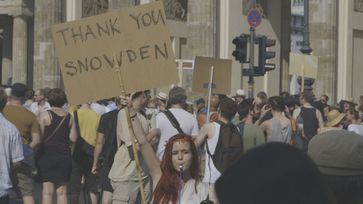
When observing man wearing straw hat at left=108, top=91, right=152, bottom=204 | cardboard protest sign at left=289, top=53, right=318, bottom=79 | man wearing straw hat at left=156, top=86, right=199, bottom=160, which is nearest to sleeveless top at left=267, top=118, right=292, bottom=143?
man wearing straw hat at left=156, top=86, right=199, bottom=160

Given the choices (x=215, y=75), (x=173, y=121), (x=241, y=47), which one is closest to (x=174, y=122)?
(x=173, y=121)

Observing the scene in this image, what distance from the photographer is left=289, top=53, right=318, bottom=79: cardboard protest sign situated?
21.3 m

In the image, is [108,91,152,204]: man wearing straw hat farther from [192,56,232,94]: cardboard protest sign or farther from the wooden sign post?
[192,56,232,94]: cardboard protest sign

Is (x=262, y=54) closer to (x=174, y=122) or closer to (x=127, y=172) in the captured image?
(x=174, y=122)

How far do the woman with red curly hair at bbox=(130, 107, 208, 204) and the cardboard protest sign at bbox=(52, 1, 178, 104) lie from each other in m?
1.06

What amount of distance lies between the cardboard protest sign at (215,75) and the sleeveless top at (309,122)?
219cm

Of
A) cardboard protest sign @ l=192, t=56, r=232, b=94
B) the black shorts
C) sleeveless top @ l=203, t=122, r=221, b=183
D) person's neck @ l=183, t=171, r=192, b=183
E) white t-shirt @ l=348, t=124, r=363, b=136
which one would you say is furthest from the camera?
white t-shirt @ l=348, t=124, r=363, b=136

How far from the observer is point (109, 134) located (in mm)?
10531

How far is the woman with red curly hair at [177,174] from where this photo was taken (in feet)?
19.2

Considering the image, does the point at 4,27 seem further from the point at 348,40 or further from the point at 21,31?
the point at 348,40

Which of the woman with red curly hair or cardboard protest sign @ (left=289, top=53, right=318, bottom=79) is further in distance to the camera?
cardboard protest sign @ (left=289, top=53, right=318, bottom=79)

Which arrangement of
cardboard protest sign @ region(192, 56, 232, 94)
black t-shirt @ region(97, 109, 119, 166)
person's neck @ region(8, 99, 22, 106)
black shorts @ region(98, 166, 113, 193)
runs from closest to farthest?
black t-shirt @ region(97, 109, 119, 166), black shorts @ region(98, 166, 113, 193), person's neck @ region(8, 99, 22, 106), cardboard protest sign @ region(192, 56, 232, 94)

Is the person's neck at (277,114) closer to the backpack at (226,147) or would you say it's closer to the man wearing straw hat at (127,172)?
the backpack at (226,147)

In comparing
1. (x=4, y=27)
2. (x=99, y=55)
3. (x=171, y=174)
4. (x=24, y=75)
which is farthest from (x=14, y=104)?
(x=4, y=27)
